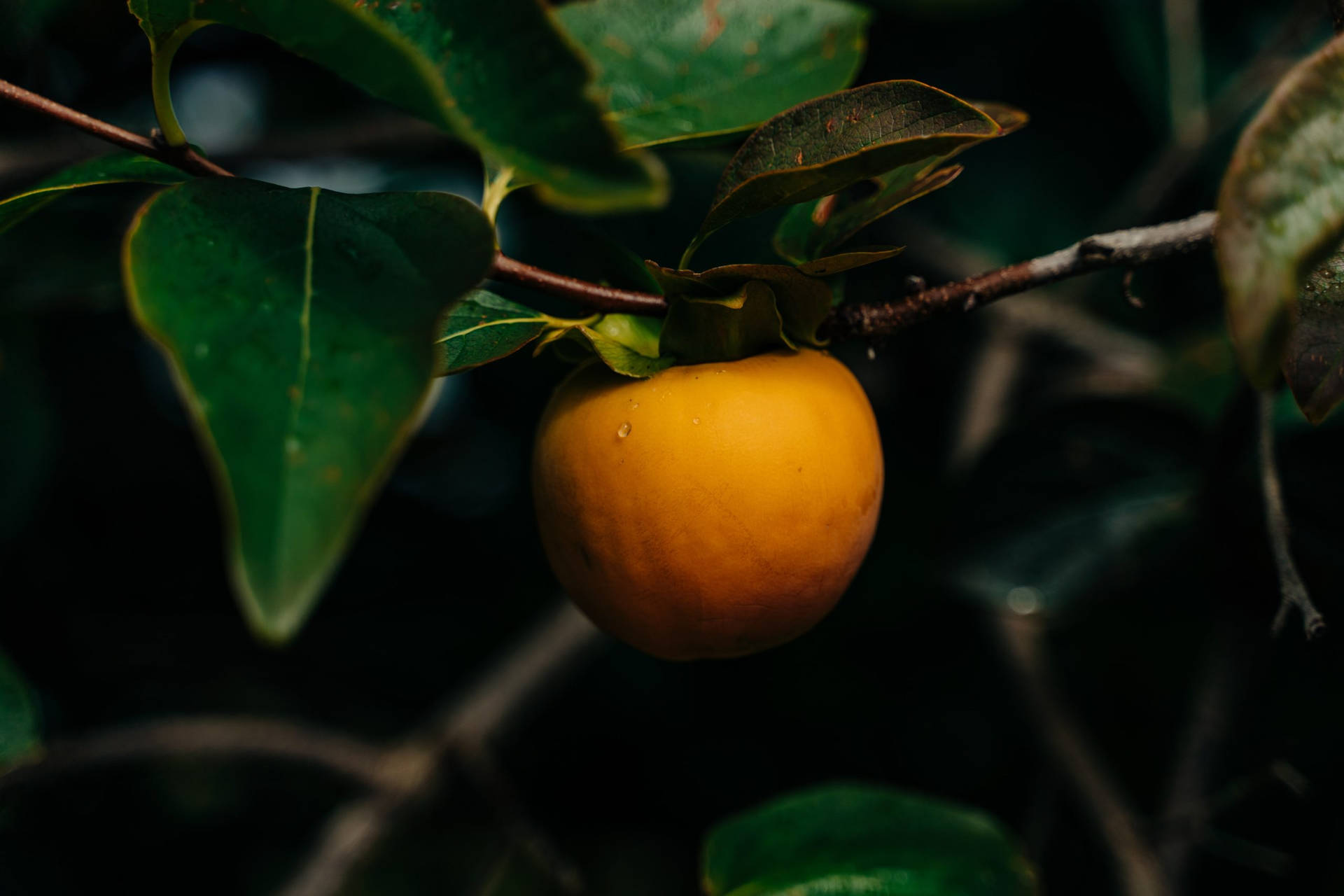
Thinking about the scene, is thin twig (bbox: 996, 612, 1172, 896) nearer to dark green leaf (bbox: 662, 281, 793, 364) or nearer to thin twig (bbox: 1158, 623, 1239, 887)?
thin twig (bbox: 1158, 623, 1239, 887)

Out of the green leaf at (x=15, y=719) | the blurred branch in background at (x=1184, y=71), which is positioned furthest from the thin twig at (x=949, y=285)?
the blurred branch in background at (x=1184, y=71)

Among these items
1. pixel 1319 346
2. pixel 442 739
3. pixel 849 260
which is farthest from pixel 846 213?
pixel 442 739

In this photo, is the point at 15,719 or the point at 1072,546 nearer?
the point at 15,719

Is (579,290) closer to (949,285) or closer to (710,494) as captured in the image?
(710,494)

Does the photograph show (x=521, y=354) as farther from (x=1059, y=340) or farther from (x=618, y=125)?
(x=1059, y=340)

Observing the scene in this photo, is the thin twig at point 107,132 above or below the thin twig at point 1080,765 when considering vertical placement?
above

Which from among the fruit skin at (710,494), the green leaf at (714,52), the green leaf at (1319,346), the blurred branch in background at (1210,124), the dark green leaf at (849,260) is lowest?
the blurred branch in background at (1210,124)

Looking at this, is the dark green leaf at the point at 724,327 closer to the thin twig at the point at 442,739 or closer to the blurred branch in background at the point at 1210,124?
the thin twig at the point at 442,739
